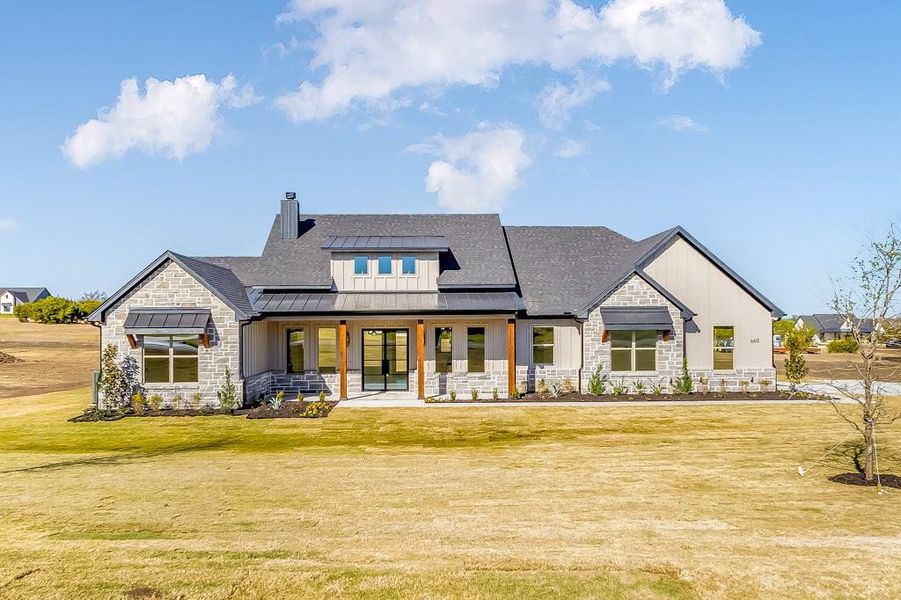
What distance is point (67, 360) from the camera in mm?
37344

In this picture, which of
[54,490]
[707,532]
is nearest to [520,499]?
[707,532]

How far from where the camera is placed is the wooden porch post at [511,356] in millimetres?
20438

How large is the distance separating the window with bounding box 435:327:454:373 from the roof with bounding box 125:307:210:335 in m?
8.64

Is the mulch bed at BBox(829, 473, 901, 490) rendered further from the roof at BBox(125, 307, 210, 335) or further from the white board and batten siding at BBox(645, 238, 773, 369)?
the roof at BBox(125, 307, 210, 335)

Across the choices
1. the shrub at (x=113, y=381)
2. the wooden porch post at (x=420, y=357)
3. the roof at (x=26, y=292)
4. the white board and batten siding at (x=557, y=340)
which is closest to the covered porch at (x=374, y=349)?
the wooden porch post at (x=420, y=357)

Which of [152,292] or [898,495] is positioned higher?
[152,292]

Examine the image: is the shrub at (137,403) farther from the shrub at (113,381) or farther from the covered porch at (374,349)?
the covered porch at (374,349)

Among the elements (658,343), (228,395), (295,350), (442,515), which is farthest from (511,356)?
(442,515)

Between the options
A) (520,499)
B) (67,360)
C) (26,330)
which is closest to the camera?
(520,499)

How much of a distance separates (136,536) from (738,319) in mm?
22131

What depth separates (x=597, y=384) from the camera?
20766mm

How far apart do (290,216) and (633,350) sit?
16.5m

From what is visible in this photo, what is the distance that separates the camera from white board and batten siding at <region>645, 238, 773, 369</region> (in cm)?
2205

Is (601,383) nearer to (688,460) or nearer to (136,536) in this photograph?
(688,460)
